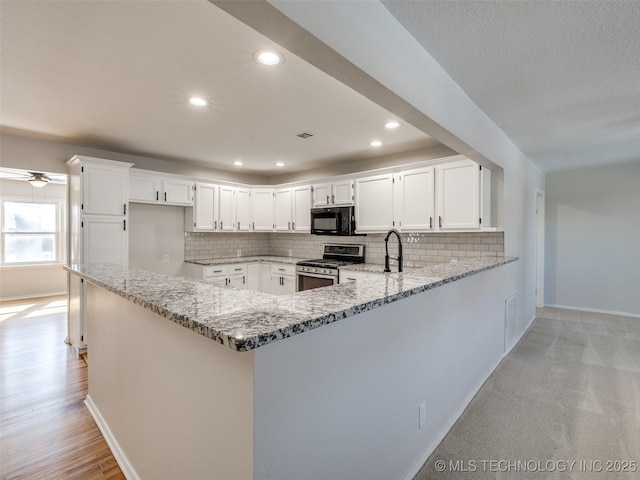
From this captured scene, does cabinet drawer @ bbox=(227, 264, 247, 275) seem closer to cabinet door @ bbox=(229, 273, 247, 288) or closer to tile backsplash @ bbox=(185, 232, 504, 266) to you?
cabinet door @ bbox=(229, 273, 247, 288)

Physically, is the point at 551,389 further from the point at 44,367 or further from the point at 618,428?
the point at 44,367

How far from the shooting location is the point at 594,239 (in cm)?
521

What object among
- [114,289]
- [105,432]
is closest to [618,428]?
[114,289]

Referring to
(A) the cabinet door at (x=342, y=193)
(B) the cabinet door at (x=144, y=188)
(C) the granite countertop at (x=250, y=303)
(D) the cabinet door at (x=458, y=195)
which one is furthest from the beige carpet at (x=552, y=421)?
(B) the cabinet door at (x=144, y=188)

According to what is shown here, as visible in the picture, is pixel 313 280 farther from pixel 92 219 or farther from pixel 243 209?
pixel 92 219

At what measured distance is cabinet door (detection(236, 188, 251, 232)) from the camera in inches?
212

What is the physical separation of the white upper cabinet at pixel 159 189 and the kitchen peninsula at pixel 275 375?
2.29 metres

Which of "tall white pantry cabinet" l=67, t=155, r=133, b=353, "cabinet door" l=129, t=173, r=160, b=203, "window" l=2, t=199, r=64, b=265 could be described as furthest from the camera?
"window" l=2, t=199, r=64, b=265

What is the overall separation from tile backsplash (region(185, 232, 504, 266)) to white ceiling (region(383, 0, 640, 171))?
1313 mm

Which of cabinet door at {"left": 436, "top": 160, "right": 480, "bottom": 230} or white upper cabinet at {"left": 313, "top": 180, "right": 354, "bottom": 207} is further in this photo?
white upper cabinet at {"left": 313, "top": 180, "right": 354, "bottom": 207}

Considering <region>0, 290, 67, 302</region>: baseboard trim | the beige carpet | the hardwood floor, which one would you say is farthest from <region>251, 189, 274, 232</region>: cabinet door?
<region>0, 290, 67, 302</region>: baseboard trim

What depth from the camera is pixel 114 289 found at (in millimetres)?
1600

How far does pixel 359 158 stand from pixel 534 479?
3920 mm

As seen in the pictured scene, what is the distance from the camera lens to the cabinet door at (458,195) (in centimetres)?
339
